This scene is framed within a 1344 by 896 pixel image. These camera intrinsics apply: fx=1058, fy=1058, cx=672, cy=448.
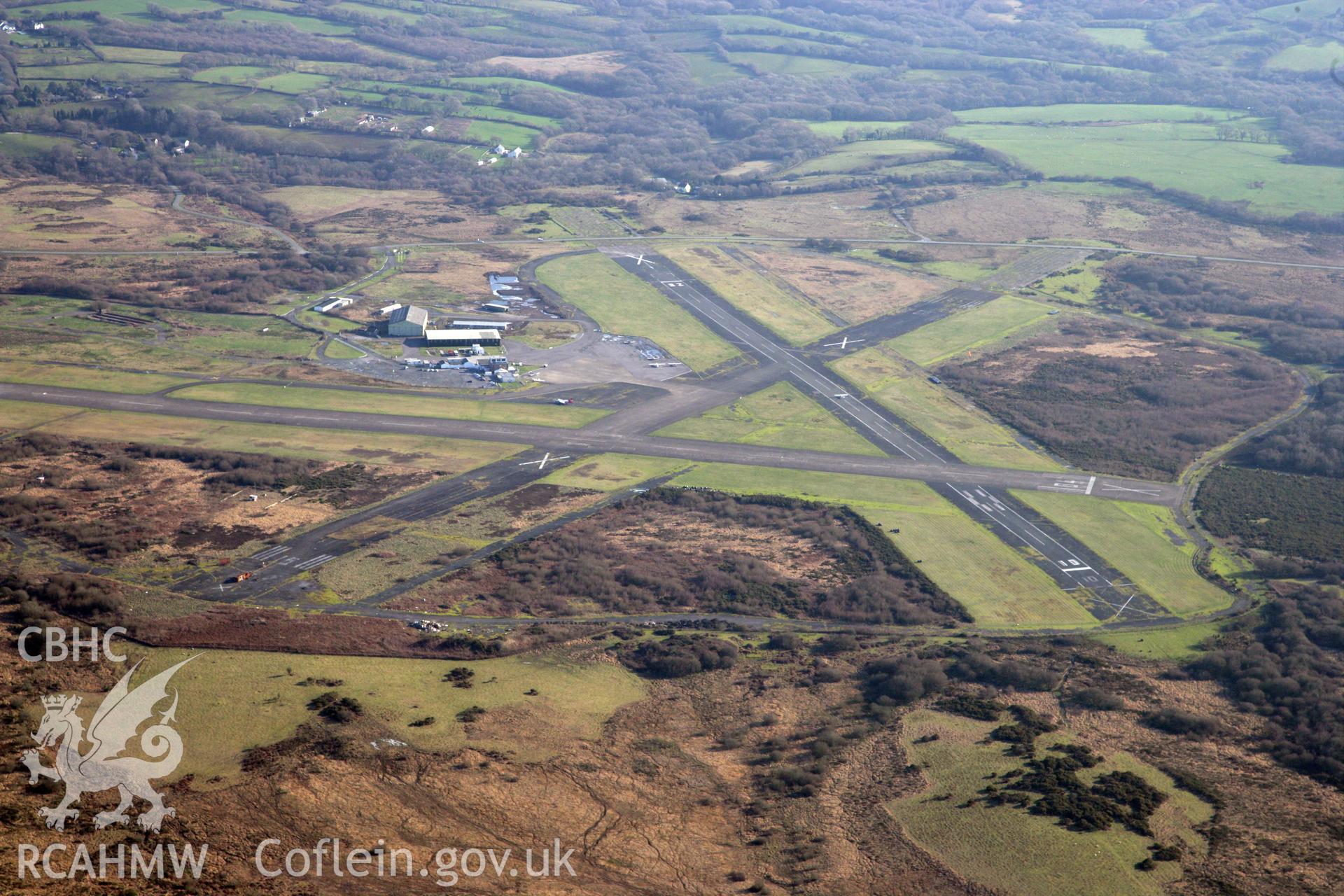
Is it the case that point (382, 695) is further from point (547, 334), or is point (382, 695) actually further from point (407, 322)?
point (547, 334)

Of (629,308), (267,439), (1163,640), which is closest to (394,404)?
(267,439)

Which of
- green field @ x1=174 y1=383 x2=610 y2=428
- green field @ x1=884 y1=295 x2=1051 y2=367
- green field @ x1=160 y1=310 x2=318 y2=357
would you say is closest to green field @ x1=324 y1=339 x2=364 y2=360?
green field @ x1=160 y1=310 x2=318 y2=357

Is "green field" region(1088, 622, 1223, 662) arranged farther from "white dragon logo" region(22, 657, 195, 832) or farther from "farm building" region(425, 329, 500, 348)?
"farm building" region(425, 329, 500, 348)

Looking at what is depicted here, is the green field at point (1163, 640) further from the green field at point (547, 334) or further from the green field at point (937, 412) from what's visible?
the green field at point (547, 334)

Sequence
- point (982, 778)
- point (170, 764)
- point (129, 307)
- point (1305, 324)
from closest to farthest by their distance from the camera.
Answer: point (170, 764)
point (982, 778)
point (129, 307)
point (1305, 324)

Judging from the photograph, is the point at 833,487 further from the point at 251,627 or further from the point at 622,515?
the point at 251,627

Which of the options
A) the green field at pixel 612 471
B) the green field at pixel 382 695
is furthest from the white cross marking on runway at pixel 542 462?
the green field at pixel 382 695

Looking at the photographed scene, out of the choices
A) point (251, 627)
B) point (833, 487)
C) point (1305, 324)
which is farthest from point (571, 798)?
point (1305, 324)
